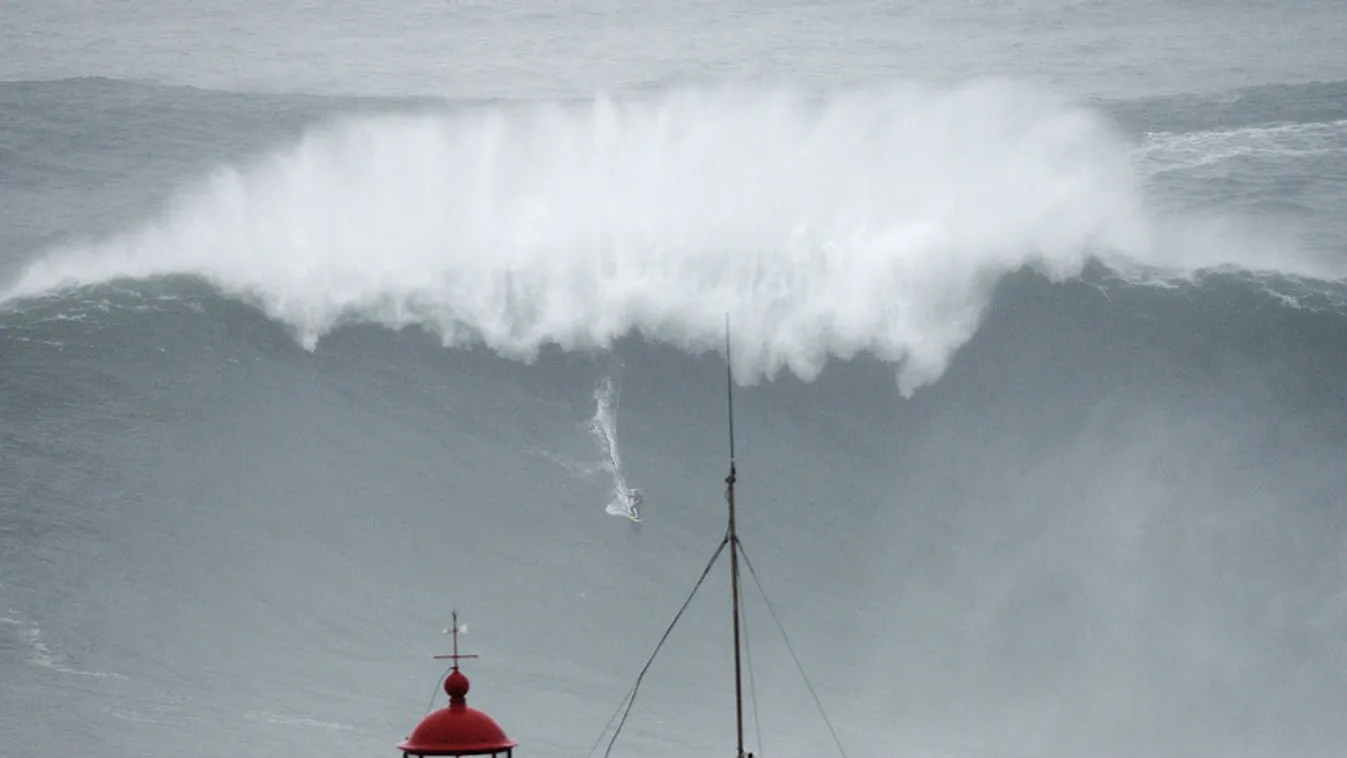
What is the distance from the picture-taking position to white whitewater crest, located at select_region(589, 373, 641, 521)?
2994 cm

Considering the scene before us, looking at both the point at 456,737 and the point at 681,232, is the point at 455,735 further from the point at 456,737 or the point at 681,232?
the point at 681,232

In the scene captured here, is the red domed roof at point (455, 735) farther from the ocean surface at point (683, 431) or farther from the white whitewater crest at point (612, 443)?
the white whitewater crest at point (612, 443)

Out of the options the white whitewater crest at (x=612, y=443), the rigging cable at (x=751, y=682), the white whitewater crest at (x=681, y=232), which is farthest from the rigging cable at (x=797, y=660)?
the white whitewater crest at (x=681, y=232)

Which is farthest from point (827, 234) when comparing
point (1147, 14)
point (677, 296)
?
point (1147, 14)

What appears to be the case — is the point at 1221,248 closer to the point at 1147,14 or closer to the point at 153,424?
the point at 153,424

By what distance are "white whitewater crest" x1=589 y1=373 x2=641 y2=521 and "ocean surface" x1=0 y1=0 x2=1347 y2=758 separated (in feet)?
0.24

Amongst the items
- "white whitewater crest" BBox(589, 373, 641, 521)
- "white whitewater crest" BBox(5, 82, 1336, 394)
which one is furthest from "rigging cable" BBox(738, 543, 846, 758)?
"white whitewater crest" BBox(5, 82, 1336, 394)

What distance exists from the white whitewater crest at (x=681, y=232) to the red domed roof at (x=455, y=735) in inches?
796

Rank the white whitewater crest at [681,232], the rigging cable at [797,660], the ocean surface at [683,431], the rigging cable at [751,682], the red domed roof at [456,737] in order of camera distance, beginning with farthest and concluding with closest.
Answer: the white whitewater crest at [681,232]
the ocean surface at [683,431]
the rigging cable at [797,660]
the rigging cable at [751,682]
the red domed roof at [456,737]

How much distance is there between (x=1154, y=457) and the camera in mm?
31812

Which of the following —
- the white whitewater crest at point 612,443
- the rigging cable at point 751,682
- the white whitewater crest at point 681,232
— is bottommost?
the rigging cable at point 751,682

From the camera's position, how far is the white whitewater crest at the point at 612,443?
2994cm

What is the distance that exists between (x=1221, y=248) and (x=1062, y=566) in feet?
37.0

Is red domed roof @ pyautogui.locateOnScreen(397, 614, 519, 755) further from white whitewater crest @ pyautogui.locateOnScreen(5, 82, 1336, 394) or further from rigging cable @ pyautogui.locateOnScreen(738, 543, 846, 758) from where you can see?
white whitewater crest @ pyautogui.locateOnScreen(5, 82, 1336, 394)
